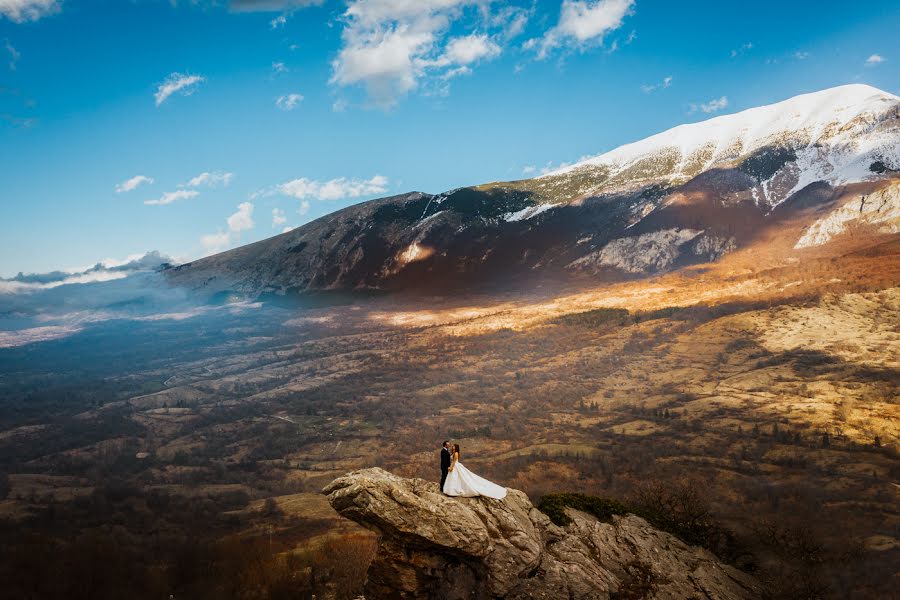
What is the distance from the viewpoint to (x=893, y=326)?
2446 inches

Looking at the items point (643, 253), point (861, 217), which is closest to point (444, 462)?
point (861, 217)

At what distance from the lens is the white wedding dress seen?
18.3 meters

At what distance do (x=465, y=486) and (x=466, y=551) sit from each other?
2442 mm

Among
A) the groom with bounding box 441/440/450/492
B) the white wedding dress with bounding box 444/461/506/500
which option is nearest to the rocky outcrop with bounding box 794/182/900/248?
the white wedding dress with bounding box 444/461/506/500

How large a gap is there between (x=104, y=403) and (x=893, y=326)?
12515 cm

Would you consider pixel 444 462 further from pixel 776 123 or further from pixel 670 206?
pixel 776 123

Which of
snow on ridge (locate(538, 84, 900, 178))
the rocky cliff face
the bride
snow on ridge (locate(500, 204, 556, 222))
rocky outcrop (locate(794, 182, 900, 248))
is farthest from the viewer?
snow on ridge (locate(500, 204, 556, 222))

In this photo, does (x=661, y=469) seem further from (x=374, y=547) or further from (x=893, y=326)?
(x=893, y=326)

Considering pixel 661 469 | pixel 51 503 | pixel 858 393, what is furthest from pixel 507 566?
pixel 858 393

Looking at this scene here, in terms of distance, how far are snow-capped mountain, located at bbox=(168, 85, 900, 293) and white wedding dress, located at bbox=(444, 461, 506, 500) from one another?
10756 cm

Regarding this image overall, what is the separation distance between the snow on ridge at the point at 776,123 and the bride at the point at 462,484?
154 meters

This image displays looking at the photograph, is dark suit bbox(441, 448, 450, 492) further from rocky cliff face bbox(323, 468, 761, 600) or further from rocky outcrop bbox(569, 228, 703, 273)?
rocky outcrop bbox(569, 228, 703, 273)

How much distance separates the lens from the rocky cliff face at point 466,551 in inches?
651

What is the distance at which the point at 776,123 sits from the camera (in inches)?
6211
